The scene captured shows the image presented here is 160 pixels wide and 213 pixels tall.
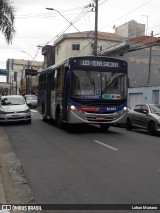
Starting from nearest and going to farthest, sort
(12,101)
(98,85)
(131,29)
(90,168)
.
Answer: (90,168), (98,85), (12,101), (131,29)

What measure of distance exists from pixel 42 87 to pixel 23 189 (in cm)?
1733

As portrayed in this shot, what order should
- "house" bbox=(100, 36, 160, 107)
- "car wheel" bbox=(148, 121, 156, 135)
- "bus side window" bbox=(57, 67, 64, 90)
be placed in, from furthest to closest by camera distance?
"house" bbox=(100, 36, 160, 107) < "car wheel" bbox=(148, 121, 156, 135) < "bus side window" bbox=(57, 67, 64, 90)

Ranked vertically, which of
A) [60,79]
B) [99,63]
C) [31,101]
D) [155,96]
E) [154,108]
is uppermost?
[99,63]

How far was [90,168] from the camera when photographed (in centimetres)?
988

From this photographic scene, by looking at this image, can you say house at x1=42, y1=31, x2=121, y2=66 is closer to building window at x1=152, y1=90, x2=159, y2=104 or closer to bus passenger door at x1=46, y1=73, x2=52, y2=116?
building window at x1=152, y1=90, x2=159, y2=104

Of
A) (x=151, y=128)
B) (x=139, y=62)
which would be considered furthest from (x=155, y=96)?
(x=139, y=62)

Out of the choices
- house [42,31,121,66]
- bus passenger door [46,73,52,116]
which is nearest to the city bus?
bus passenger door [46,73,52,116]

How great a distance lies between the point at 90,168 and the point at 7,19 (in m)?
11.4

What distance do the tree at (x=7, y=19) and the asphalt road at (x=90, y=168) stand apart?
557 cm

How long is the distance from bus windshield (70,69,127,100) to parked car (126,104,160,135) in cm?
230

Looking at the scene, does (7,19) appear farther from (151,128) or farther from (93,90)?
(151,128)

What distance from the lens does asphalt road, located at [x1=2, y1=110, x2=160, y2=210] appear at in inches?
289

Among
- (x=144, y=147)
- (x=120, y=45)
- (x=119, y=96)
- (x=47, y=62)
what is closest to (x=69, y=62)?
(x=119, y=96)

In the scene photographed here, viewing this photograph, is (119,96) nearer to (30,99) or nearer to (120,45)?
(120,45)
